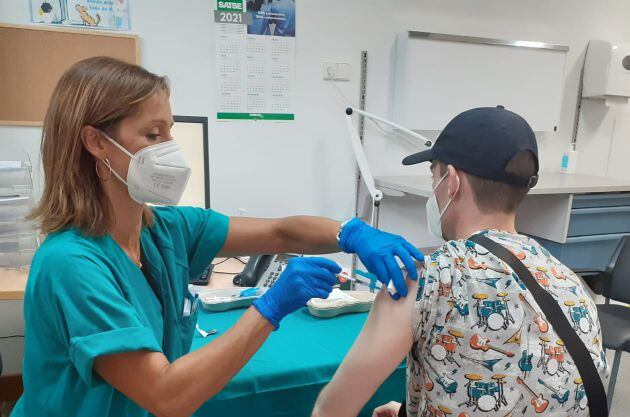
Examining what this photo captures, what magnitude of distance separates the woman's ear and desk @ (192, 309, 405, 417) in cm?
59

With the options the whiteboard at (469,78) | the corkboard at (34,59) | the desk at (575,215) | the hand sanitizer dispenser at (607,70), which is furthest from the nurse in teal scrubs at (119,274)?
the hand sanitizer dispenser at (607,70)

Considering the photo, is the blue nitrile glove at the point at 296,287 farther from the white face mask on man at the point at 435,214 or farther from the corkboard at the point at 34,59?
the corkboard at the point at 34,59

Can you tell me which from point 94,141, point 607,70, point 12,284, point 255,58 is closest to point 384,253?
point 94,141

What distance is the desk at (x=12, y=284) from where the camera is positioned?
59.8 inches

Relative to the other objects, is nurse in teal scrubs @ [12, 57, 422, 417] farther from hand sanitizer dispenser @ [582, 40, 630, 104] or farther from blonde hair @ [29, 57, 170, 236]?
hand sanitizer dispenser @ [582, 40, 630, 104]

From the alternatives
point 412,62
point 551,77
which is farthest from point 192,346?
point 551,77

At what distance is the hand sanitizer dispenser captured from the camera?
323 centimetres

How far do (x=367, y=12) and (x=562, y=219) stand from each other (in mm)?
1694

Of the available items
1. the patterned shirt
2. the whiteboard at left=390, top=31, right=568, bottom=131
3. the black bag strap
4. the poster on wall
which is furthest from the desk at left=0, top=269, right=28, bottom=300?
the whiteboard at left=390, top=31, right=568, bottom=131

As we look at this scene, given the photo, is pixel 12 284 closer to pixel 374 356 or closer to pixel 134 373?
pixel 134 373

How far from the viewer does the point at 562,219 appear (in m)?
2.77

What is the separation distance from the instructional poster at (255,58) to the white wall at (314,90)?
6 centimetres

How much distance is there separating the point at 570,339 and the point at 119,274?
841mm

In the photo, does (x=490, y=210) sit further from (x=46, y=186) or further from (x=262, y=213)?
(x=262, y=213)
